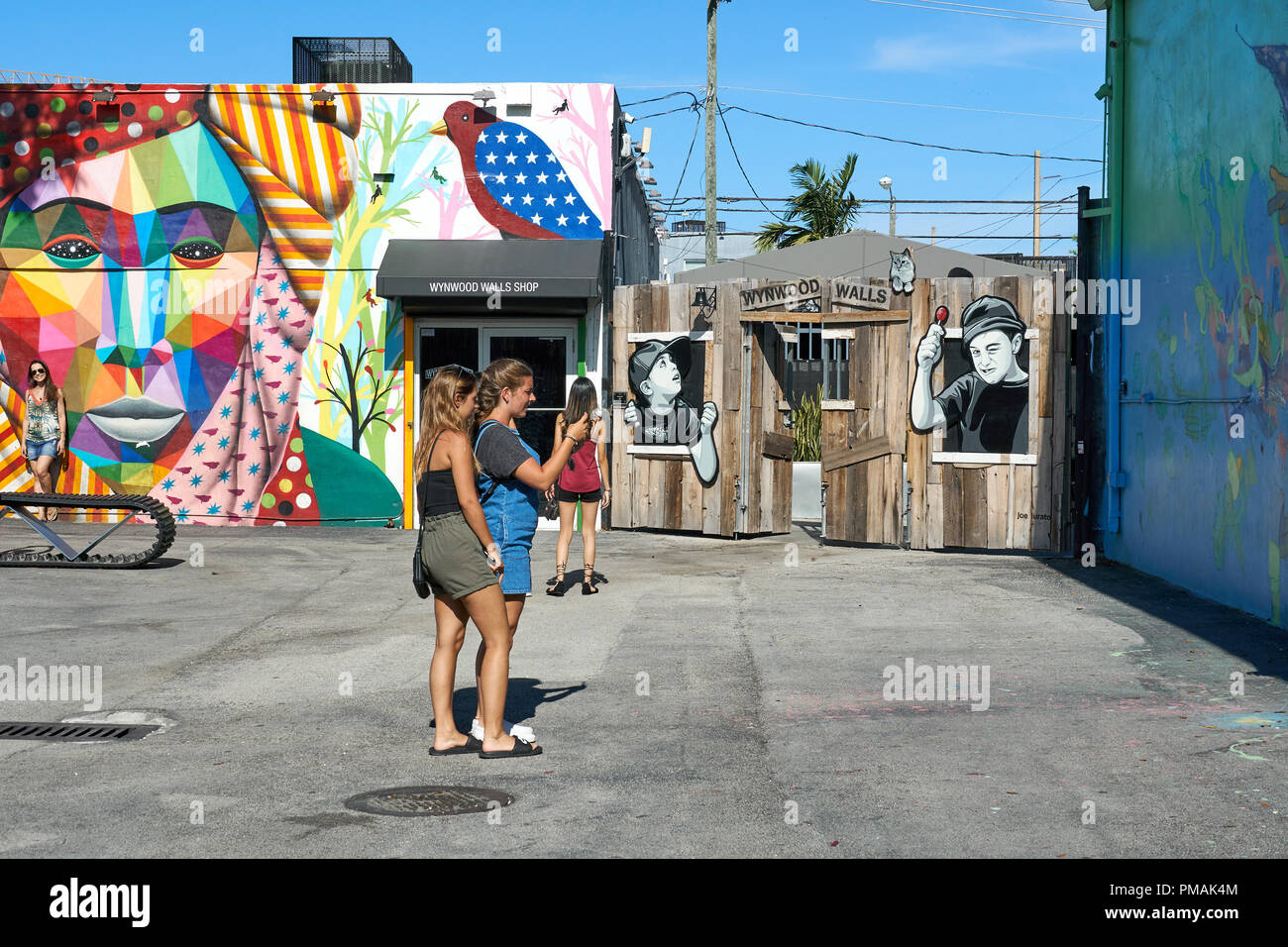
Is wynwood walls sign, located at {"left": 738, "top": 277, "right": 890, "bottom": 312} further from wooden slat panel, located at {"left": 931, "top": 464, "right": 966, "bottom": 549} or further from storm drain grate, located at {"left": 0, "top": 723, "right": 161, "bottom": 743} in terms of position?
storm drain grate, located at {"left": 0, "top": 723, "right": 161, "bottom": 743}

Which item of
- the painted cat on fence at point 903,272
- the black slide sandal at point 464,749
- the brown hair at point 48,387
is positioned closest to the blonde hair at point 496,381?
the black slide sandal at point 464,749

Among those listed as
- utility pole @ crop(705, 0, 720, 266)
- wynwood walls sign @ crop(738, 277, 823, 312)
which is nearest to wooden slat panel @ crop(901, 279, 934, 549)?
wynwood walls sign @ crop(738, 277, 823, 312)

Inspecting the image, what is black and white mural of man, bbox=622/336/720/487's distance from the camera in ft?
51.0

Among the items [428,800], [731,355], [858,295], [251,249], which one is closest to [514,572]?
[428,800]

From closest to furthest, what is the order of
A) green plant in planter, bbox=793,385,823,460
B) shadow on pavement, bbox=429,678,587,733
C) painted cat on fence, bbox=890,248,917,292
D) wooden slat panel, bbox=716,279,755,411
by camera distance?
1. shadow on pavement, bbox=429,678,587,733
2. painted cat on fence, bbox=890,248,917,292
3. wooden slat panel, bbox=716,279,755,411
4. green plant in planter, bbox=793,385,823,460

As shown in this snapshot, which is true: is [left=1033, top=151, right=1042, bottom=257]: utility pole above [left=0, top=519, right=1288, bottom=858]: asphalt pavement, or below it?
above

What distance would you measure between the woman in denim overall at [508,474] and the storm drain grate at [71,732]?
184 centimetres

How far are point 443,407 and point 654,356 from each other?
10052mm

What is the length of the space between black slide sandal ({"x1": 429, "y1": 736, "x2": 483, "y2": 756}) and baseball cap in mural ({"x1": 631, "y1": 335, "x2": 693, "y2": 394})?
9.90 m

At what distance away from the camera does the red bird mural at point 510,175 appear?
1625cm

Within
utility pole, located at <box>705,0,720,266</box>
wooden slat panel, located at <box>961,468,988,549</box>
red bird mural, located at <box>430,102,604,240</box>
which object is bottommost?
wooden slat panel, located at <box>961,468,988,549</box>

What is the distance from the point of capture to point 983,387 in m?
14.2

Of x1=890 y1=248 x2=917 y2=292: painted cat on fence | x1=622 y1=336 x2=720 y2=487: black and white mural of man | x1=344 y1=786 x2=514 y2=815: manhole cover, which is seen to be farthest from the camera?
x1=622 y1=336 x2=720 y2=487: black and white mural of man
